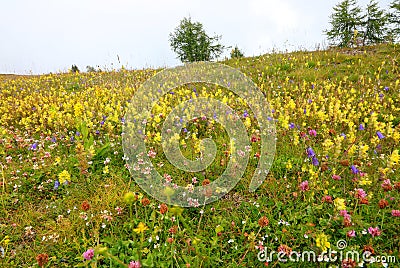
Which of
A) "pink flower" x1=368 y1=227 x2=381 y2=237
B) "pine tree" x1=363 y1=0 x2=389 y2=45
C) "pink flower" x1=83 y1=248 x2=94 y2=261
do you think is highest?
"pine tree" x1=363 y1=0 x2=389 y2=45

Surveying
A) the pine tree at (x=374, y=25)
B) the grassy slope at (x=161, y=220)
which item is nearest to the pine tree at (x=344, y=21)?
the pine tree at (x=374, y=25)

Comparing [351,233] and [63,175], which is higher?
[63,175]

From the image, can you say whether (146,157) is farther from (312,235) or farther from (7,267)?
(312,235)

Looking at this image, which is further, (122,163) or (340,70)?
(340,70)

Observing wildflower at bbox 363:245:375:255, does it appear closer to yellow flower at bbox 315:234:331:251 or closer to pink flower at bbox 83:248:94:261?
yellow flower at bbox 315:234:331:251

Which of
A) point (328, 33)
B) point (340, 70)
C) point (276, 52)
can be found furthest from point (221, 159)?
point (328, 33)

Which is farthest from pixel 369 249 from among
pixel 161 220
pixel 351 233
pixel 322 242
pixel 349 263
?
pixel 161 220

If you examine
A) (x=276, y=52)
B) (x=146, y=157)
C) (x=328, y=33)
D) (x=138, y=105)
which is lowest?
(x=146, y=157)

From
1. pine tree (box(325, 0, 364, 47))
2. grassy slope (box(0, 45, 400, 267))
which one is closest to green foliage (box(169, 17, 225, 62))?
pine tree (box(325, 0, 364, 47))

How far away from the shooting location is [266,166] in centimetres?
378

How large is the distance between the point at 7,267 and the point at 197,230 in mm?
1836

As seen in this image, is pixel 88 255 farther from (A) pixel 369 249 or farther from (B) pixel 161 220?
(A) pixel 369 249

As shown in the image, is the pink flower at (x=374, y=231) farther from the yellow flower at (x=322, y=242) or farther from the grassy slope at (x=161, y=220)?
the yellow flower at (x=322, y=242)

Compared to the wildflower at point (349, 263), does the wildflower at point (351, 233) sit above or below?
above
